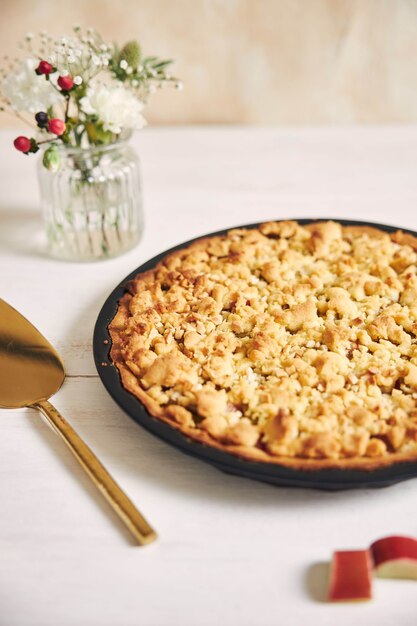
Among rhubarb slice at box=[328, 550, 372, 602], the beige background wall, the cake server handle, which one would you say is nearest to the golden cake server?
the cake server handle

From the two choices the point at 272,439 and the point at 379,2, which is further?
the point at 379,2

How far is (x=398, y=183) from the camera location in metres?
1.73

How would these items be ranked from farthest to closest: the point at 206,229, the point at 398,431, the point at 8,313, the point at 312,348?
the point at 206,229 < the point at 8,313 < the point at 312,348 < the point at 398,431

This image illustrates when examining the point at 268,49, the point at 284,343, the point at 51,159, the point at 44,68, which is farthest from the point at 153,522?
the point at 268,49

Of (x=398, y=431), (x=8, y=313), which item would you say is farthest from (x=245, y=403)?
(x=8, y=313)

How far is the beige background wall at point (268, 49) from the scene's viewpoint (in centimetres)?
187

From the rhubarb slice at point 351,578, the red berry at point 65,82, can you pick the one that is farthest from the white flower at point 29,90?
the rhubarb slice at point 351,578

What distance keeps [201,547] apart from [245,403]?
0.20 metres

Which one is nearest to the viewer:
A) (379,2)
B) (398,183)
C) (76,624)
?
(76,624)

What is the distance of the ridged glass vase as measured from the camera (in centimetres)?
138

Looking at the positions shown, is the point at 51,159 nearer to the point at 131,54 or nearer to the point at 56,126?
the point at 56,126

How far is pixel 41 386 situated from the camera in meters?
1.08

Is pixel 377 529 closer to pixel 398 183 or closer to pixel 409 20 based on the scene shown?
pixel 398 183

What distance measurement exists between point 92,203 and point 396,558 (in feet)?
2.96
